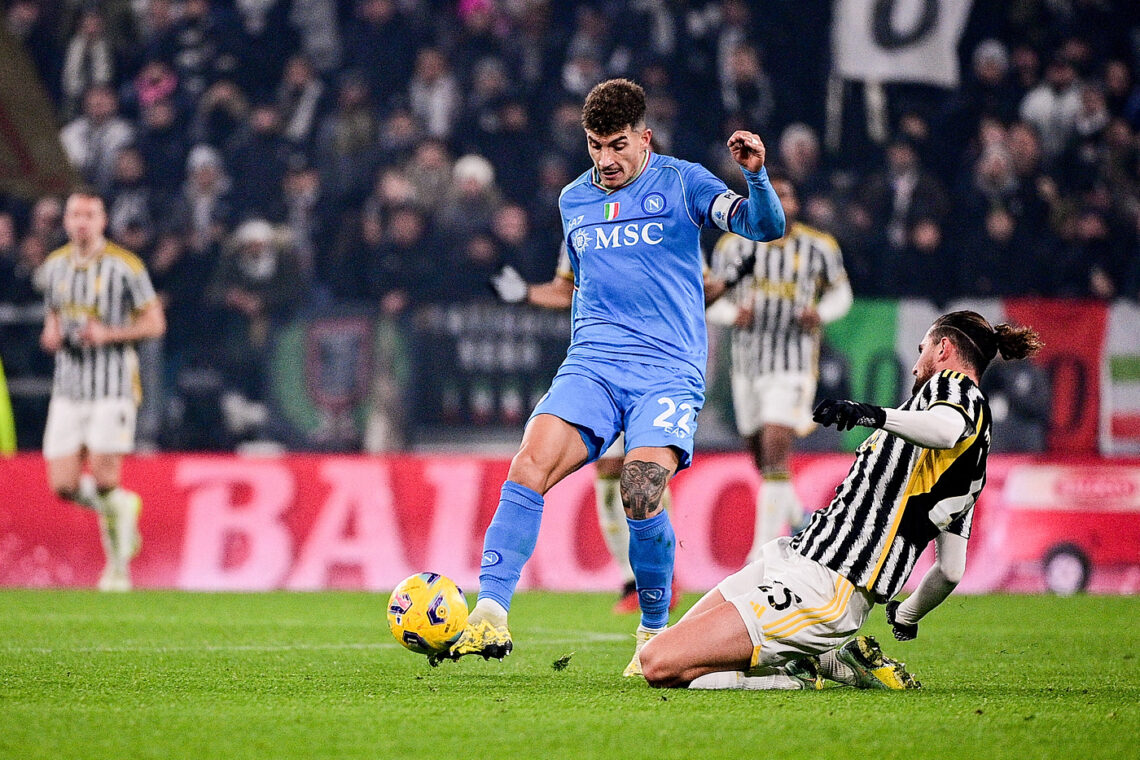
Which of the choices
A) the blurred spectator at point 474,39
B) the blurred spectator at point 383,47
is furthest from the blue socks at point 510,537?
the blurred spectator at point 383,47

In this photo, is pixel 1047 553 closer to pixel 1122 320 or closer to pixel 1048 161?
pixel 1122 320

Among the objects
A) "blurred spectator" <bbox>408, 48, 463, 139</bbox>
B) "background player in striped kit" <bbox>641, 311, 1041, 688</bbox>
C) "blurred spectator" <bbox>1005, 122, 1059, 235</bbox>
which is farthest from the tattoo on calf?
Result: "blurred spectator" <bbox>408, 48, 463, 139</bbox>

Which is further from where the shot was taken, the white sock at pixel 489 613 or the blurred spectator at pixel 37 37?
the blurred spectator at pixel 37 37

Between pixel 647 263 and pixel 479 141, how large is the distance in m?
8.81

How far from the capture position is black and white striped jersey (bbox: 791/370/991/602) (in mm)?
4379

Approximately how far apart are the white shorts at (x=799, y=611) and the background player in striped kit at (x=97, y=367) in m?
6.49

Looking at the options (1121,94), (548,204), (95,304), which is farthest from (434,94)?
(1121,94)

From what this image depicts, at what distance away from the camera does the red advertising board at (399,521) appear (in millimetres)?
10203

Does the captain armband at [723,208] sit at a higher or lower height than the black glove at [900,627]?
higher

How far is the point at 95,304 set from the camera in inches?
398

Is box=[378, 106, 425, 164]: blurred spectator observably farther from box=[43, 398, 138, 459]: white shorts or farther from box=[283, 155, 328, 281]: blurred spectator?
box=[43, 398, 138, 459]: white shorts

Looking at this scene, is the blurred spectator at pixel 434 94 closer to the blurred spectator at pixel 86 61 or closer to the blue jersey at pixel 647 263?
the blurred spectator at pixel 86 61

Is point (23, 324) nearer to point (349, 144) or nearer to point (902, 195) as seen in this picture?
point (349, 144)

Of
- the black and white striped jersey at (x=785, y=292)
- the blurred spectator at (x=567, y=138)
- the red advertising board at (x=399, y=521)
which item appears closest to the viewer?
the black and white striped jersey at (x=785, y=292)
